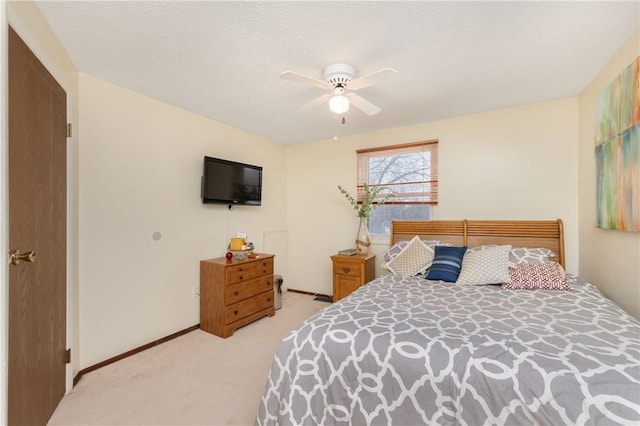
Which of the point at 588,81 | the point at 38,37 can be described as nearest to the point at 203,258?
the point at 38,37

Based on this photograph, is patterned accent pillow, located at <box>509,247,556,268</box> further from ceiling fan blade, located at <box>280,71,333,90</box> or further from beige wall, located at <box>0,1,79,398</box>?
beige wall, located at <box>0,1,79,398</box>

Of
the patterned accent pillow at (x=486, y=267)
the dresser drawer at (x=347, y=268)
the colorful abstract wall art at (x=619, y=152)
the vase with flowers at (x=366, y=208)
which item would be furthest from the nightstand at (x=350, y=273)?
the colorful abstract wall art at (x=619, y=152)

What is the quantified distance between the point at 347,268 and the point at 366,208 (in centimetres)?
84

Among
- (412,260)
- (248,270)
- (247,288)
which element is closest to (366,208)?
(412,260)

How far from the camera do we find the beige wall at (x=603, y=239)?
6.06ft

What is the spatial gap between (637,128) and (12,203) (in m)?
3.51

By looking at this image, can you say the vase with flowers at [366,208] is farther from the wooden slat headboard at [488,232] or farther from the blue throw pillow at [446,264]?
the blue throw pillow at [446,264]

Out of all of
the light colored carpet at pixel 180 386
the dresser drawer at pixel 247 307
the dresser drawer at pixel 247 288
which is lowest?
the light colored carpet at pixel 180 386

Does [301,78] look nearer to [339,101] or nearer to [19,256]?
[339,101]

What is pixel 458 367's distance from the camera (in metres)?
1.18

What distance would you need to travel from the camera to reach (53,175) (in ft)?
5.68

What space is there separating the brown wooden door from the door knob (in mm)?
26

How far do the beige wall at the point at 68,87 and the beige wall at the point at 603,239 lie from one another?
11.8 feet

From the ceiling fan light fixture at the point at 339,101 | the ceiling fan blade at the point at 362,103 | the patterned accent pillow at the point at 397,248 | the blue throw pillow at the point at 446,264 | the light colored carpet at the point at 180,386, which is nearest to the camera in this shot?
the light colored carpet at the point at 180,386
